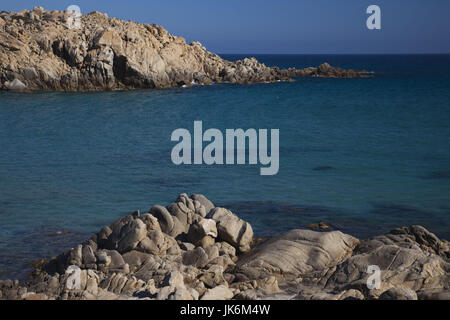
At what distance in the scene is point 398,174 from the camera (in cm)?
2595

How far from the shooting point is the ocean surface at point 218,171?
19.2 metres

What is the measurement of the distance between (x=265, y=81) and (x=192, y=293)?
75684 mm

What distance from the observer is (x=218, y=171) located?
86.4 ft

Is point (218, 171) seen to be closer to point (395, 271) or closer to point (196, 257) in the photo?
point (196, 257)

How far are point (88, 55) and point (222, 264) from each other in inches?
2254

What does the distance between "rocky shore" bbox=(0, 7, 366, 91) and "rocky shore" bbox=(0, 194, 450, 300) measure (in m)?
52.3

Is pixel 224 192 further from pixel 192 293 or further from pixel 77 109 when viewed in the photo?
pixel 77 109

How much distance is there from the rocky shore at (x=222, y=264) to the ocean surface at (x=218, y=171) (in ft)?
7.00

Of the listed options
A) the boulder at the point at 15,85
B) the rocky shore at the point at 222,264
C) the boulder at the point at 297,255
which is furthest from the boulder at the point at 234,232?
the boulder at the point at 15,85

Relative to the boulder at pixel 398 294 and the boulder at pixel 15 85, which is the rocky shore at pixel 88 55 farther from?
the boulder at pixel 398 294

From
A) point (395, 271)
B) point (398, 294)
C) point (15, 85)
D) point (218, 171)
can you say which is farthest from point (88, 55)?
point (398, 294)

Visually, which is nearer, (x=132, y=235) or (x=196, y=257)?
(x=196, y=257)

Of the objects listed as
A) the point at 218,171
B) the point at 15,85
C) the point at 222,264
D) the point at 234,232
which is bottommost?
the point at 222,264

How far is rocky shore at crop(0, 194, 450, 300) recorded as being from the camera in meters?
12.0
